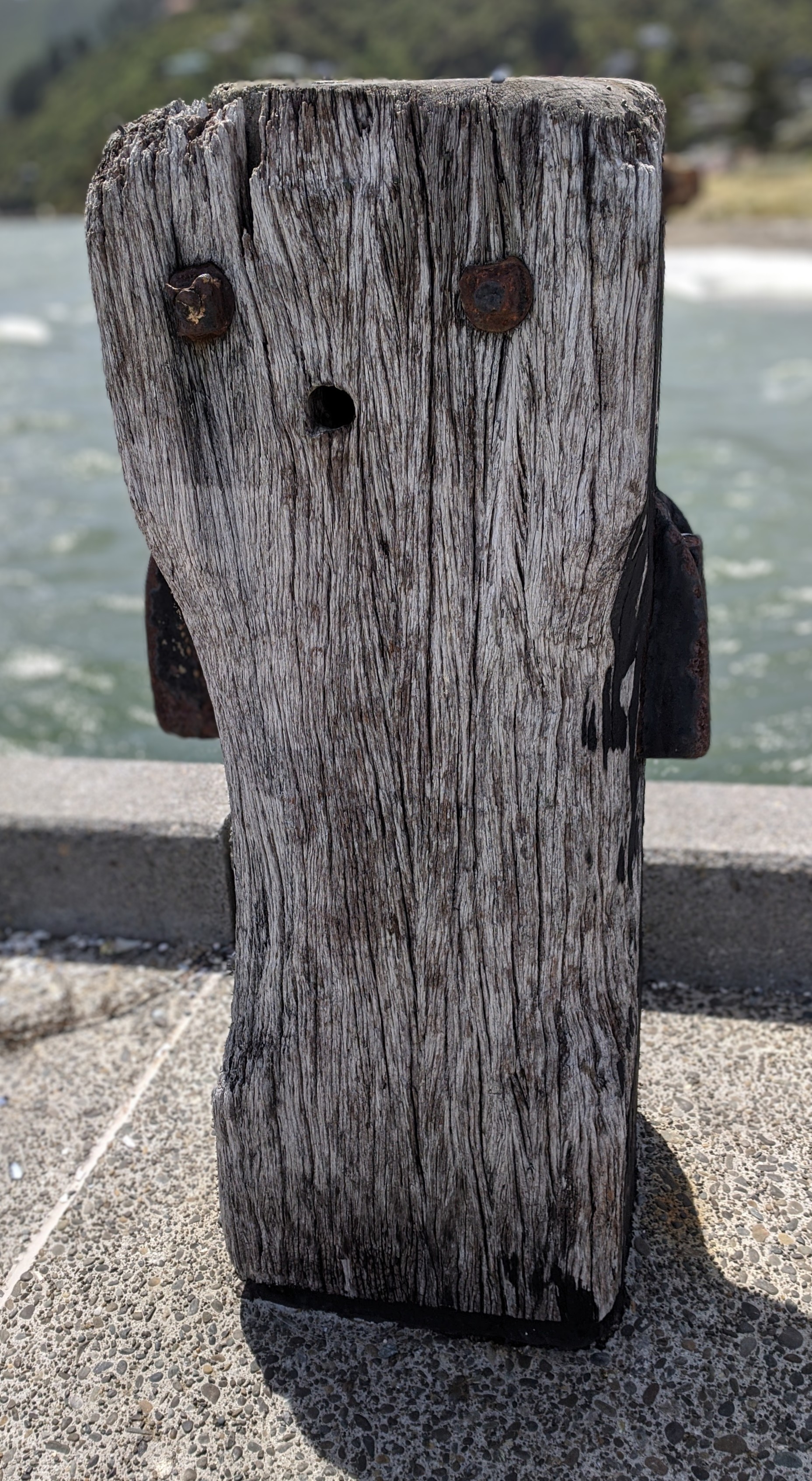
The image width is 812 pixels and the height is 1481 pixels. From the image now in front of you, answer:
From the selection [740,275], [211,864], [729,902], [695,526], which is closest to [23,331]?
[740,275]

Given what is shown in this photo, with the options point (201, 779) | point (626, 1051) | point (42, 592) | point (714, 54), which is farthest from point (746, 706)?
point (714, 54)

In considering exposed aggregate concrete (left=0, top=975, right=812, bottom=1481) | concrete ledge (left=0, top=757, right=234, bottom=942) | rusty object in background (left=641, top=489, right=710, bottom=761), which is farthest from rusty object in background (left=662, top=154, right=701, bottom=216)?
exposed aggregate concrete (left=0, top=975, right=812, bottom=1481)

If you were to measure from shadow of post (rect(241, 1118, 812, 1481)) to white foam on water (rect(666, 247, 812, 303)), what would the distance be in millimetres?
17518

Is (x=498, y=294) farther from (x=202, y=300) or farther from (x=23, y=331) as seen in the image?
(x=23, y=331)

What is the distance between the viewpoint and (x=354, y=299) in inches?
56.2

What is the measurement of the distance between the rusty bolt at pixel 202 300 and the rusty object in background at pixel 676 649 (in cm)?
67

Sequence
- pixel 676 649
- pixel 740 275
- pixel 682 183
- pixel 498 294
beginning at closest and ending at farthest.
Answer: pixel 498 294 < pixel 676 649 < pixel 682 183 < pixel 740 275

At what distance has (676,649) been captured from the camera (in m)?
1.75

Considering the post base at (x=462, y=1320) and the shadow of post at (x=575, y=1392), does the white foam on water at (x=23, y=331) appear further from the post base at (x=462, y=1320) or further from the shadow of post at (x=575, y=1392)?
the shadow of post at (x=575, y=1392)

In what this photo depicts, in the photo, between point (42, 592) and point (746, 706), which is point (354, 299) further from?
point (42, 592)

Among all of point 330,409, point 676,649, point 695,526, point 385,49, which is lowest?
point 695,526

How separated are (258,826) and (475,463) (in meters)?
0.67

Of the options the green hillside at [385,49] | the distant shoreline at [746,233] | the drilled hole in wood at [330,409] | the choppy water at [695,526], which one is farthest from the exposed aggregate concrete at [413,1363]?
A: the green hillside at [385,49]

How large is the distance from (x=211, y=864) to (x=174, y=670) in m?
1.07
